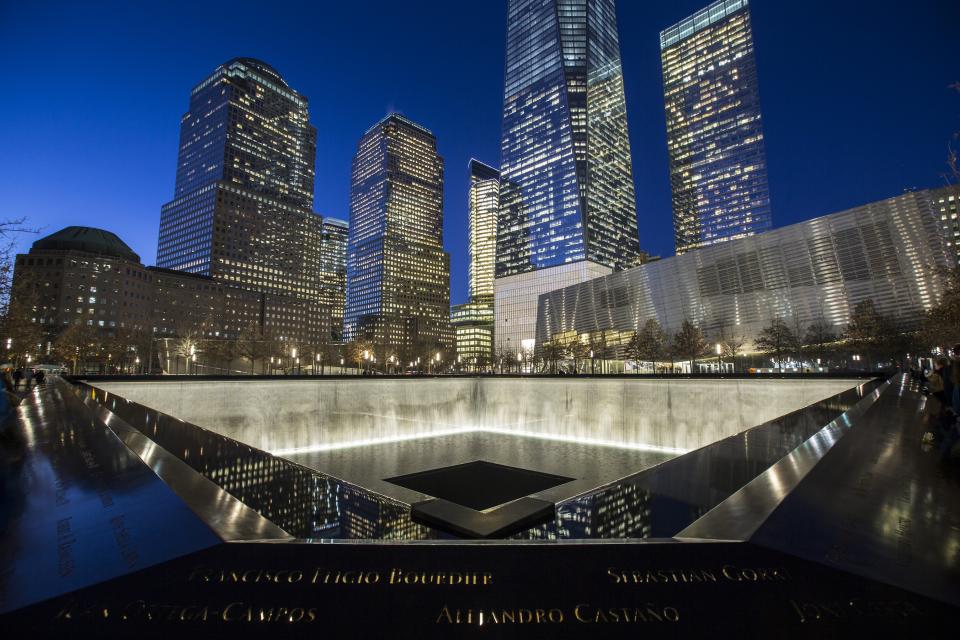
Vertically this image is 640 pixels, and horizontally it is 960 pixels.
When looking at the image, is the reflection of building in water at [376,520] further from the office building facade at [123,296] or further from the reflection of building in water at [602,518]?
the office building facade at [123,296]

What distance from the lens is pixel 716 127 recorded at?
16512 centimetres

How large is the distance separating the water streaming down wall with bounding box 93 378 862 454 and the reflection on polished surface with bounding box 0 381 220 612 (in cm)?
2133

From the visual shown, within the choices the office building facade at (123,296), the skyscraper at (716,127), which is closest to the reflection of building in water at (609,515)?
the office building facade at (123,296)

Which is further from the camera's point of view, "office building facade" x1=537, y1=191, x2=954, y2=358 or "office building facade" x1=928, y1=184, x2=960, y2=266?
"office building facade" x1=537, y1=191, x2=954, y2=358

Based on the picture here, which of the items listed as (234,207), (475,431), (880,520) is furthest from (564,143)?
(880,520)

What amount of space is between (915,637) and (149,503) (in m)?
4.33

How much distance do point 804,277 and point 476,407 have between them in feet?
211

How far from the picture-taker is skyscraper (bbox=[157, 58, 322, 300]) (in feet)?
543

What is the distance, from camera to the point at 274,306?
174125mm

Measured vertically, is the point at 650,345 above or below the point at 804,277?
below

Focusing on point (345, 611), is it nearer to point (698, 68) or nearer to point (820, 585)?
point (820, 585)

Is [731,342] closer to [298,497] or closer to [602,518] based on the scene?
[602,518]

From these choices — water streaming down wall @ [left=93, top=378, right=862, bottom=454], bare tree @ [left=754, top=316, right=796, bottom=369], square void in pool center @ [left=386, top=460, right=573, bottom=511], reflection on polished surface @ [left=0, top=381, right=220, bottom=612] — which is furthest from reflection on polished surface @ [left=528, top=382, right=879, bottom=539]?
bare tree @ [left=754, top=316, right=796, bottom=369]

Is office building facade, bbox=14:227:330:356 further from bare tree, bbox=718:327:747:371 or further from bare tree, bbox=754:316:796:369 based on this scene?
bare tree, bbox=754:316:796:369
